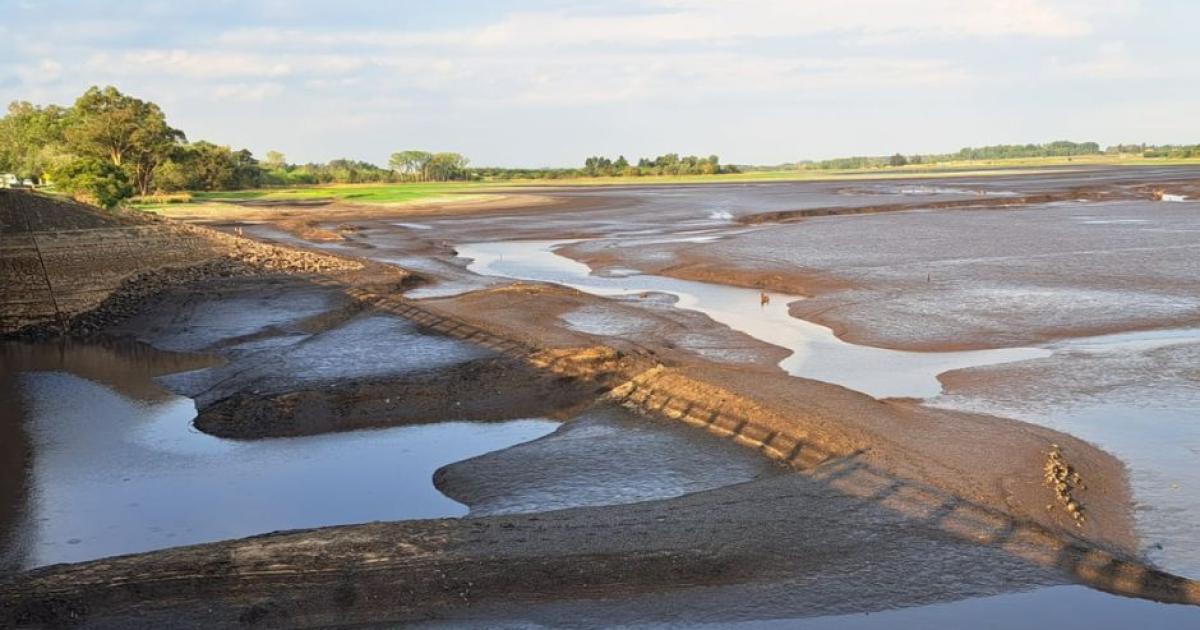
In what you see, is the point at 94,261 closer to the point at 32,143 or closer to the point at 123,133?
the point at 123,133

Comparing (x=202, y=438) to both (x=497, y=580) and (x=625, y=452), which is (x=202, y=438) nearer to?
(x=625, y=452)

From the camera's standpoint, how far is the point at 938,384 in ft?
73.0

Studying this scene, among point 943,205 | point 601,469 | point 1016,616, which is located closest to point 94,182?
point 601,469

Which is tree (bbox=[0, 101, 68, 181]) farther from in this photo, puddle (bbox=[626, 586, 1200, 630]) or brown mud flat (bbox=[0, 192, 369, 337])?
puddle (bbox=[626, 586, 1200, 630])

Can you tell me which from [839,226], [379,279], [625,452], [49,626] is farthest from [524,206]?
[49,626]

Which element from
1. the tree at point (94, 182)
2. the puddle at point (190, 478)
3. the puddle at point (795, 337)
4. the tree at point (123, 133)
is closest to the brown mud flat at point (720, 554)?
the puddle at point (190, 478)

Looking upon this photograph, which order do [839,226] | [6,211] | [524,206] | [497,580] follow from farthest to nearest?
1. [524,206]
2. [839,226]
3. [6,211]
4. [497,580]

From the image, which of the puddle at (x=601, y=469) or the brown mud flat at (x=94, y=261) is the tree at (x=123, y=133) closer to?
the brown mud flat at (x=94, y=261)

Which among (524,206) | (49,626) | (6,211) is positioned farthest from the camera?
(524,206)

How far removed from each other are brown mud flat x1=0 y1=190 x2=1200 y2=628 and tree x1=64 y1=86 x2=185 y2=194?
3270 inches

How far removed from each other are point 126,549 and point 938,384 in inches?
638

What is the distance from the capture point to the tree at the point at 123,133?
290ft

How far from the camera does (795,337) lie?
28078 mm

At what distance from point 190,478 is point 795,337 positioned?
16619 millimetres
